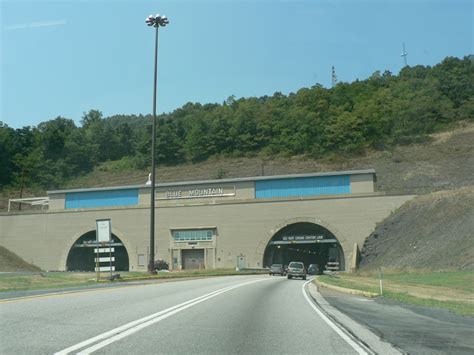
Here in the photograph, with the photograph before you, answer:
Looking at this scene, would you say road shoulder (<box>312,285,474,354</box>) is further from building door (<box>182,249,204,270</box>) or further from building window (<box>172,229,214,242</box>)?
building door (<box>182,249,204,270</box>)

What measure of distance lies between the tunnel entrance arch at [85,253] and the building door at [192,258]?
398 inches

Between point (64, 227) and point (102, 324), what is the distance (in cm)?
8075

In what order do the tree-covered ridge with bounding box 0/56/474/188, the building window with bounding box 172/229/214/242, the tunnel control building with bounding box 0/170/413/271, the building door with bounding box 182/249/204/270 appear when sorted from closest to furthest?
the tunnel control building with bounding box 0/170/413/271
the building window with bounding box 172/229/214/242
the building door with bounding box 182/249/204/270
the tree-covered ridge with bounding box 0/56/474/188

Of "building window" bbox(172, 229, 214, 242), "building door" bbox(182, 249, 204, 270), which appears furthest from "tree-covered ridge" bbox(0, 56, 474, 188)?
"building door" bbox(182, 249, 204, 270)

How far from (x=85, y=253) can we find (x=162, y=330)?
85.1 meters

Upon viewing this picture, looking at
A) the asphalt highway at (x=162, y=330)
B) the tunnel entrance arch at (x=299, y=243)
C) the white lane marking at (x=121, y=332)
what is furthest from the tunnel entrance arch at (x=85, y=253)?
the white lane marking at (x=121, y=332)

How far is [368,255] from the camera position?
2749 inches

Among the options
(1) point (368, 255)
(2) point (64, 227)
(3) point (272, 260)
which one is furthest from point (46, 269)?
(1) point (368, 255)

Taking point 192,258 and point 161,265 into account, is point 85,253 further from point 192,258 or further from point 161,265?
point 161,265

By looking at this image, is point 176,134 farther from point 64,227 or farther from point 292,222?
point 292,222

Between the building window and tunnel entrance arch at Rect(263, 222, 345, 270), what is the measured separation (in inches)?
346

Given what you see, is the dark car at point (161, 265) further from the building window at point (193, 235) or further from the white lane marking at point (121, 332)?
the white lane marking at point (121, 332)

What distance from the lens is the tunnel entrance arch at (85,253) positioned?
88625 millimetres

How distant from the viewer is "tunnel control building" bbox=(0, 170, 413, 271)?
77.2 m
